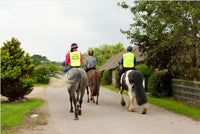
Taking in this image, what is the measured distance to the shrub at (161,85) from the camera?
17.0 meters

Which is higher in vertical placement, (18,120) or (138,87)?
(138,87)

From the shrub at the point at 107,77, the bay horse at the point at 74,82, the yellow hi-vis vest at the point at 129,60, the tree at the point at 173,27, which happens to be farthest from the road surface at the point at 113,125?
the shrub at the point at 107,77

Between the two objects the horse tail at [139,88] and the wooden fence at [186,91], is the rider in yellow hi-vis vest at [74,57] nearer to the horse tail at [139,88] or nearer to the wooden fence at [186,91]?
the horse tail at [139,88]

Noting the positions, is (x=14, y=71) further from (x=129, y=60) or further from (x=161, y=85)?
(x=161, y=85)

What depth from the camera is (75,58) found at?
9.49 m

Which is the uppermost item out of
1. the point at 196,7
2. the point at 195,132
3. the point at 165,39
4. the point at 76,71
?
the point at 196,7

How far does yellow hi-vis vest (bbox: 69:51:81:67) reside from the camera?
945 centimetres

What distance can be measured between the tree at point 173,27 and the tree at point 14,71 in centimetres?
645

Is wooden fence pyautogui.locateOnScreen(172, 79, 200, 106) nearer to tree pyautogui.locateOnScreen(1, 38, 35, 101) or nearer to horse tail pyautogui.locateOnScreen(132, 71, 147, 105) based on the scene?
horse tail pyautogui.locateOnScreen(132, 71, 147, 105)

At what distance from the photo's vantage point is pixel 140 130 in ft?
22.4

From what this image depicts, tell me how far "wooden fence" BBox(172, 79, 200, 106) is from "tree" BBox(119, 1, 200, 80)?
0.82 meters

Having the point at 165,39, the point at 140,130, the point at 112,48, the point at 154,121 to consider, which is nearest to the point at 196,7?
the point at 165,39

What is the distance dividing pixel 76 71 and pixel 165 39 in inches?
243

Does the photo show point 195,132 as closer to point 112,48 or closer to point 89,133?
point 89,133
